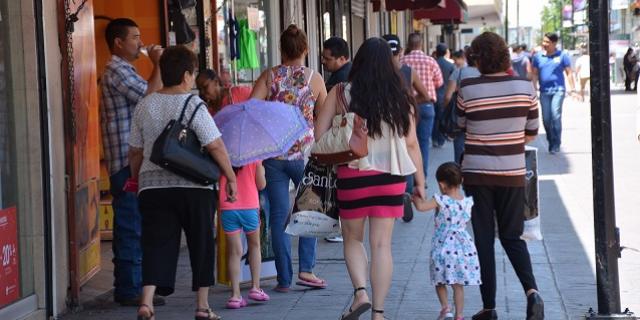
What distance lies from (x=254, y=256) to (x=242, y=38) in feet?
17.8

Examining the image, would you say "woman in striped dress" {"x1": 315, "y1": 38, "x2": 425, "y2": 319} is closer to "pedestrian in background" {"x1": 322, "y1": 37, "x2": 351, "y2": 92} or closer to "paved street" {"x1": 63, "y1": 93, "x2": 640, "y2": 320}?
"paved street" {"x1": 63, "y1": 93, "x2": 640, "y2": 320}

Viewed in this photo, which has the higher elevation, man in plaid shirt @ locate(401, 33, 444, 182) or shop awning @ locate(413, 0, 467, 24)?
shop awning @ locate(413, 0, 467, 24)

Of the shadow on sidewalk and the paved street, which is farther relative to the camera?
the shadow on sidewalk

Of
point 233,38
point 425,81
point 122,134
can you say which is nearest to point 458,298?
point 122,134

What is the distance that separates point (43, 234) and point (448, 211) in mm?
2398

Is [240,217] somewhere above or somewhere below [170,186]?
below

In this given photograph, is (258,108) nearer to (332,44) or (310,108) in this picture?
(310,108)

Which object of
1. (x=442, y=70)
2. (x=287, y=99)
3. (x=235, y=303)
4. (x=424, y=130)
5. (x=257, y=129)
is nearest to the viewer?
(x=257, y=129)

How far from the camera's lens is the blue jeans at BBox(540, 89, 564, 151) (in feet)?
55.7

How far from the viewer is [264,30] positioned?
13805mm

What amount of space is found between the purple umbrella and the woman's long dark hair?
77 centimetres

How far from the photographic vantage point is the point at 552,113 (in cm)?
1716

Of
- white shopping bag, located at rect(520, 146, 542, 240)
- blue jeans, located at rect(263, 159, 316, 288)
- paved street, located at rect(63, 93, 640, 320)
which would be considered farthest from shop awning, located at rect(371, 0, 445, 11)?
white shopping bag, located at rect(520, 146, 542, 240)

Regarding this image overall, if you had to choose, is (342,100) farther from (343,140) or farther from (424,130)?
(424,130)
